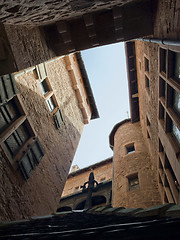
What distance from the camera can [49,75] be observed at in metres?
8.25

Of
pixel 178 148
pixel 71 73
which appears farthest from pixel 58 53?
pixel 71 73

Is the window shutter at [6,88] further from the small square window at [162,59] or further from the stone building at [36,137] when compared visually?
the small square window at [162,59]

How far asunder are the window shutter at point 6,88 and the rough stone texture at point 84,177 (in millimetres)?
14652

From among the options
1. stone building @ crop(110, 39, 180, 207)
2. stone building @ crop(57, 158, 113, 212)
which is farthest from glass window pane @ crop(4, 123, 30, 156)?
stone building @ crop(57, 158, 113, 212)

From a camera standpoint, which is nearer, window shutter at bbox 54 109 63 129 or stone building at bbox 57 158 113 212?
window shutter at bbox 54 109 63 129

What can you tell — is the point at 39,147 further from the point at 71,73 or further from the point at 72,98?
the point at 71,73

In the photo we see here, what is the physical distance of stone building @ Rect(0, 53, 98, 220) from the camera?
189 inches

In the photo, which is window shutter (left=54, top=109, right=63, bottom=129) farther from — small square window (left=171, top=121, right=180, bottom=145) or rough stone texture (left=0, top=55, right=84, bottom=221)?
small square window (left=171, top=121, right=180, bottom=145)

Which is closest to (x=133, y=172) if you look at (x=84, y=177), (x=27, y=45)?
(x=27, y=45)

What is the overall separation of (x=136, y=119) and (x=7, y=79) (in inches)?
427

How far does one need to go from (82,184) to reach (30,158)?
1427cm

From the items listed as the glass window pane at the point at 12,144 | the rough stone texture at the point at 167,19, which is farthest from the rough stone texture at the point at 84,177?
the rough stone texture at the point at 167,19

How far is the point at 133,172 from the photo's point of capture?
1005 cm

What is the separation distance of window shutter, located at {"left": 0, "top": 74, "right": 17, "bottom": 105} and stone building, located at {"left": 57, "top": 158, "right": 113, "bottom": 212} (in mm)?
10337
